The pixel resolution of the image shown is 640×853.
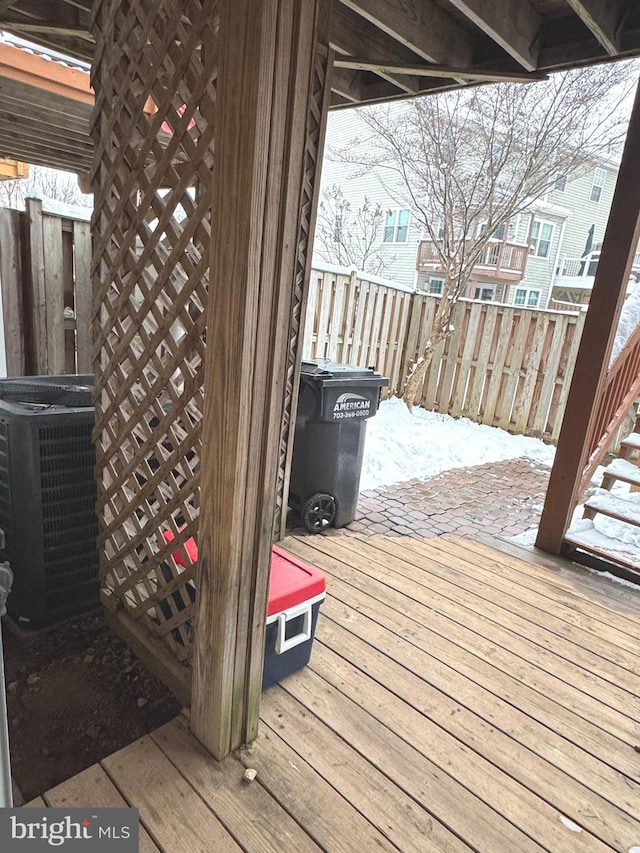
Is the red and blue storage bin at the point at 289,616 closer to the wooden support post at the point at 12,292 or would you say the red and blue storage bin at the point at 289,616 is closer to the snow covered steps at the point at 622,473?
the snow covered steps at the point at 622,473

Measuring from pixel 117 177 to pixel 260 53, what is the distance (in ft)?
2.64

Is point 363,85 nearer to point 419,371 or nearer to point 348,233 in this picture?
point 419,371

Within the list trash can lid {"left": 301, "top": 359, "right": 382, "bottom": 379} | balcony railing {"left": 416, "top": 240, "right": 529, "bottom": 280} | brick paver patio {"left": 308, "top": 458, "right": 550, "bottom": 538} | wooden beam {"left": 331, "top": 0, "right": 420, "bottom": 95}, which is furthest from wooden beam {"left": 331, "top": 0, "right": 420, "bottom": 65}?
balcony railing {"left": 416, "top": 240, "right": 529, "bottom": 280}

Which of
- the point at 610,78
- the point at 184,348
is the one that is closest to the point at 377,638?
the point at 184,348

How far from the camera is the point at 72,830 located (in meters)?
1.20

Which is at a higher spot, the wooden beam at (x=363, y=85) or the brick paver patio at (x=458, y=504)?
the wooden beam at (x=363, y=85)

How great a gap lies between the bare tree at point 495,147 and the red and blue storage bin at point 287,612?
4727mm

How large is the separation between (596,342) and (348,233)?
9203 mm

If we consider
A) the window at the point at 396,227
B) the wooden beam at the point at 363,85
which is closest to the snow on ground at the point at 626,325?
the wooden beam at the point at 363,85

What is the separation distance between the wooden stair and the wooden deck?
1.38 feet

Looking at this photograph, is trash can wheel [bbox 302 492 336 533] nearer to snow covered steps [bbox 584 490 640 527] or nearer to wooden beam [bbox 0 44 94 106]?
snow covered steps [bbox 584 490 640 527]

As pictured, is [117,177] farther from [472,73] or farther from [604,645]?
[604,645]

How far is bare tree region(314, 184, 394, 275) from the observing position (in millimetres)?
10531

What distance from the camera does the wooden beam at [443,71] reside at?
2.51 m
